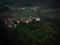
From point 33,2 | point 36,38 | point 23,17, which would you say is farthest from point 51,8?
point 36,38

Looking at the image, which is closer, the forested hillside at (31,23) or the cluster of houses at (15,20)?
the forested hillside at (31,23)

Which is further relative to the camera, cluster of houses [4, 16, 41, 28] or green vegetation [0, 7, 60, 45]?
cluster of houses [4, 16, 41, 28]

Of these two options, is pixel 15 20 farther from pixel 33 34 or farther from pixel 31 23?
pixel 33 34

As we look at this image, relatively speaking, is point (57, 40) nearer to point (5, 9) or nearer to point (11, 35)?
point (11, 35)

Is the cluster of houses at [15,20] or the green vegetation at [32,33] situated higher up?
the cluster of houses at [15,20]

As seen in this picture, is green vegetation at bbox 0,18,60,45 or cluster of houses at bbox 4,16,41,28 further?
cluster of houses at bbox 4,16,41,28

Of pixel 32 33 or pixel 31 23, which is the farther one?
pixel 31 23

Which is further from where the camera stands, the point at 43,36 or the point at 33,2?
the point at 33,2

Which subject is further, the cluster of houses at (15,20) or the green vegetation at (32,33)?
the cluster of houses at (15,20)

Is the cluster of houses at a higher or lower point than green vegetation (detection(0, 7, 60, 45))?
higher

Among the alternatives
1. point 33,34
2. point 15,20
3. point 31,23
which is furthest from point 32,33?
point 15,20

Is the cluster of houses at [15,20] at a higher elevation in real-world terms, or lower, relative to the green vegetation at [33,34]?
higher
